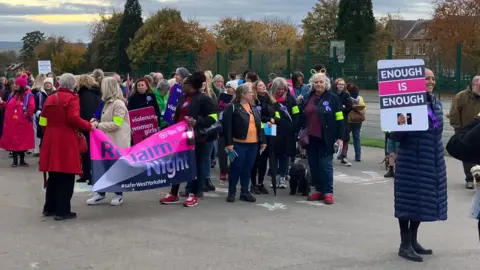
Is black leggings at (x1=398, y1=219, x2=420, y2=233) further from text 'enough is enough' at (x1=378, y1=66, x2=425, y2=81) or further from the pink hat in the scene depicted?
the pink hat

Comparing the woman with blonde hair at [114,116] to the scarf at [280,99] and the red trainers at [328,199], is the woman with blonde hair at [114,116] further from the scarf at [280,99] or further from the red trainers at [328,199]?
the red trainers at [328,199]

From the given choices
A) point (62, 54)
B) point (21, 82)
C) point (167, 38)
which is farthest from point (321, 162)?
point (62, 54)

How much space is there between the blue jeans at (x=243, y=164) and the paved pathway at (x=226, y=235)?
0.33m

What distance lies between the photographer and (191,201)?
29.5ft

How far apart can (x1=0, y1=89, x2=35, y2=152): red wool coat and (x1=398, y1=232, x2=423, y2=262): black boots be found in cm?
910

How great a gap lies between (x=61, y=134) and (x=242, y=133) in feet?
8.37

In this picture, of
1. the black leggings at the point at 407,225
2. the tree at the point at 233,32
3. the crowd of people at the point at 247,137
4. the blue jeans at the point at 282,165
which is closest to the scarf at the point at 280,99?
the crowd of people at the point at 247,137

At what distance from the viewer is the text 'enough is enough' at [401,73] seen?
6.38m

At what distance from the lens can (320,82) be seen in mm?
9195

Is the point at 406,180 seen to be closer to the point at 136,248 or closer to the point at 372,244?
the point at 372,244

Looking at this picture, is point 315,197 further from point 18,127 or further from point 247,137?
point 18,127

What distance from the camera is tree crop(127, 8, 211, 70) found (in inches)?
1938

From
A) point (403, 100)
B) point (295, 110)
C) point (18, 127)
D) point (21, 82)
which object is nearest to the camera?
point (403, 100)

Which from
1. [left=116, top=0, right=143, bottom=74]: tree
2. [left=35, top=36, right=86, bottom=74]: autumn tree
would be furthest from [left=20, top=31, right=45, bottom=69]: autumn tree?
[left=116, top=0, right=143, bottom=74]: tree
